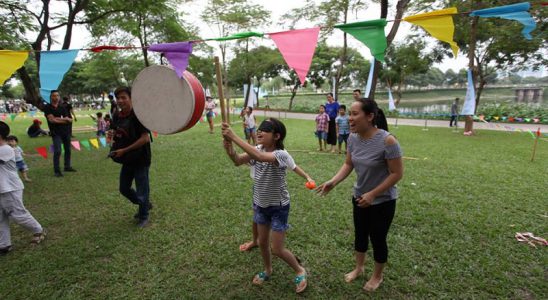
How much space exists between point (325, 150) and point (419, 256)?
249 inches

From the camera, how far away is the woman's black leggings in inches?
104

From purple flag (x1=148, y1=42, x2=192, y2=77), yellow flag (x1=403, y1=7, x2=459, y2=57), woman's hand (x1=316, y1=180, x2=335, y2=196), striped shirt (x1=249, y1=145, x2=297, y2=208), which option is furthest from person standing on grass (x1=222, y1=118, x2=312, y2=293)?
yellow flag (x1=403, y1=7, x2=459, y2=57)

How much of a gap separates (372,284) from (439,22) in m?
2.63

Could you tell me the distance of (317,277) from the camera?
3102 millimetres

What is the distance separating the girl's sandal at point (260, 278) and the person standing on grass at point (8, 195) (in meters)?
2.97

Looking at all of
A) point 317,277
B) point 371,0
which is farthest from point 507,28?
point 317,277

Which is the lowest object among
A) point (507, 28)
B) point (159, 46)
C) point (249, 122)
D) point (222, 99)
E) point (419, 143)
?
point (419, 143)

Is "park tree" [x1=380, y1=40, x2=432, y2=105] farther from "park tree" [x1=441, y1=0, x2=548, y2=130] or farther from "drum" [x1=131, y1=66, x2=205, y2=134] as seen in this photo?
"drum" [x1=131, y1=66, x2=205, y2=134]

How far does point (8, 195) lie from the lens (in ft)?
11.5

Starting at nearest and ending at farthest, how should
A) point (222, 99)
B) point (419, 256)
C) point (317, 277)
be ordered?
point (222, 99) < point (317, 277) < point (419, 256)

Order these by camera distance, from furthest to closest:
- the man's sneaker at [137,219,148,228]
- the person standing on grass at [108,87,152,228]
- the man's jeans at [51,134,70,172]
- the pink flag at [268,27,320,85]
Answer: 1. the man's jeans at [51,134,70,172]
2. the man's sneaker at [137,219,148,228]
3. the person standing on grass at [108,87,152,228]
4. the pink flag at [268,27,320,85]

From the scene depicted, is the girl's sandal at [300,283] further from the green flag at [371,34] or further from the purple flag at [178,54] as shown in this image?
the green flag at [371,34]

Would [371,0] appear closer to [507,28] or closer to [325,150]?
[507,28]

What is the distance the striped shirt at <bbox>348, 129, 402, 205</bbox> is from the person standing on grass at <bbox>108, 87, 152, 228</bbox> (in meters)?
2.72
